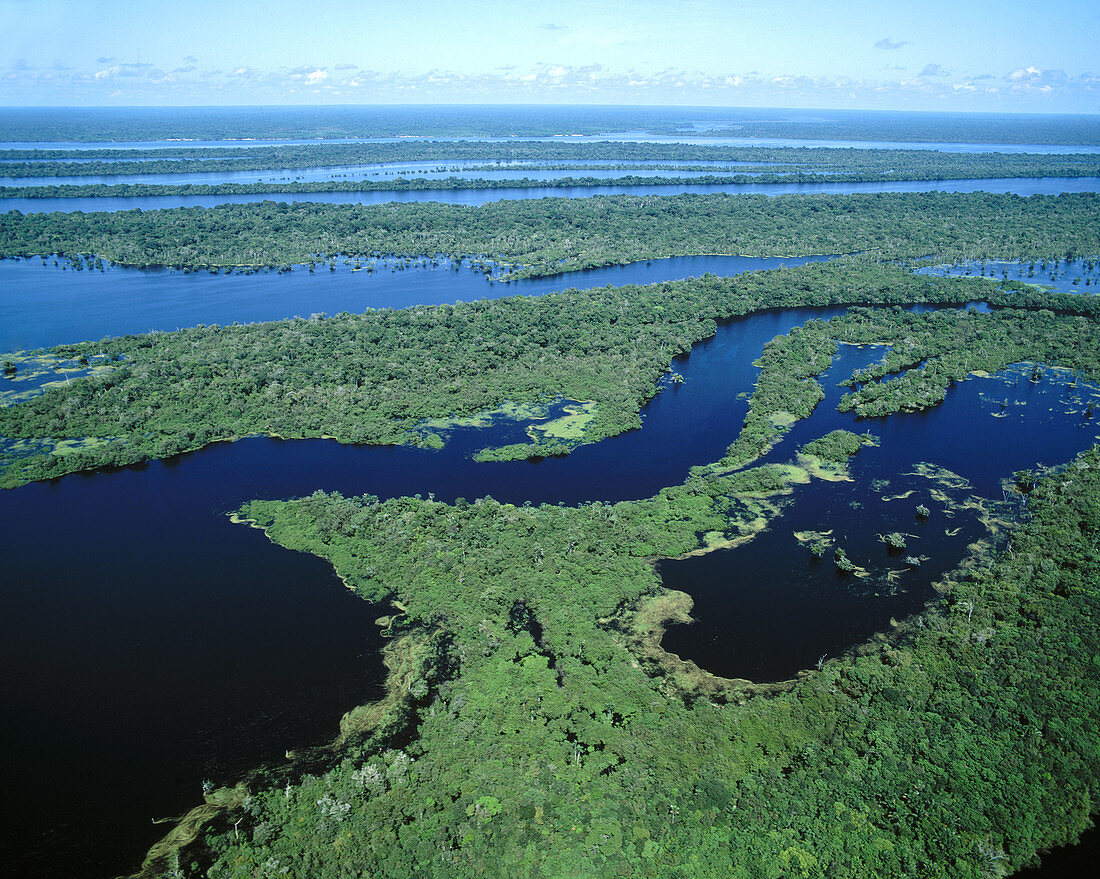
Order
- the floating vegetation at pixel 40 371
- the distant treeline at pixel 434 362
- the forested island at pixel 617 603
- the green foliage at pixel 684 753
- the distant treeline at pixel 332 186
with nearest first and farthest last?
the green foliage at pixel 684 753 < the forested island at pixel 617 603 < the distant treeline at pixel 434 362 < the floating vegetation at pixel 40 371 < the distant treeline at pixel 332 186

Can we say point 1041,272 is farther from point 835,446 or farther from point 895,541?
point 895,541

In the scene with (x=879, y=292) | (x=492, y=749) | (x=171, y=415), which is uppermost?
(x=879, y=292)

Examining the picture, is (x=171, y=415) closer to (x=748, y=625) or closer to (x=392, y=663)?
(x=392, y=663)

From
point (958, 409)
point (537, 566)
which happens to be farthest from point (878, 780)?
point (958, 409)

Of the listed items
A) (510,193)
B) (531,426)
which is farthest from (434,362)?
(510,193)

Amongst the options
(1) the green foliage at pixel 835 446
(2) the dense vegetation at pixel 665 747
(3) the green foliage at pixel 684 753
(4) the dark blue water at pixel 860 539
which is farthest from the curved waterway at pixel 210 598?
(3) the green foliage at pixel 684 753

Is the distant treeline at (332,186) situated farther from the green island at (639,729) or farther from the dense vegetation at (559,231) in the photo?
the green island at (639,729)
